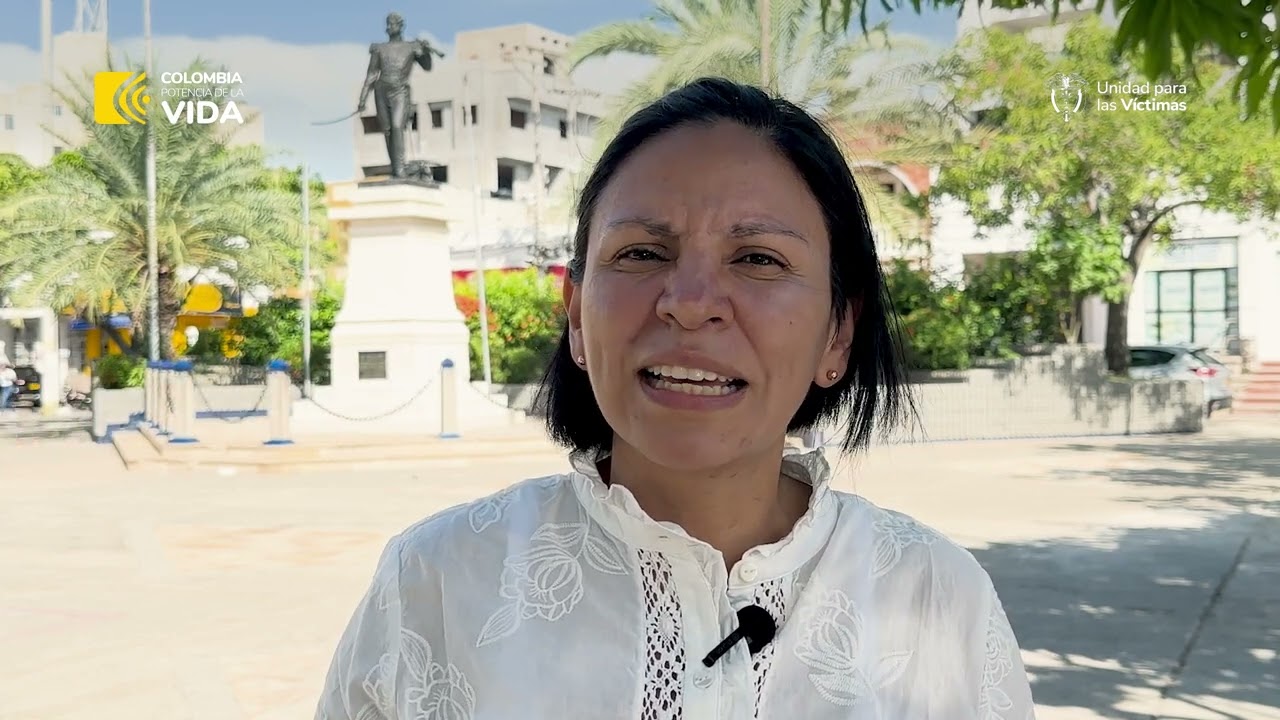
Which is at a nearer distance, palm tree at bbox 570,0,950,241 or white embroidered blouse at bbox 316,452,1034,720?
white embroidered blouse at bbox 316,452,1034,720

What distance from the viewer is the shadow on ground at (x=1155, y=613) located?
5.14m

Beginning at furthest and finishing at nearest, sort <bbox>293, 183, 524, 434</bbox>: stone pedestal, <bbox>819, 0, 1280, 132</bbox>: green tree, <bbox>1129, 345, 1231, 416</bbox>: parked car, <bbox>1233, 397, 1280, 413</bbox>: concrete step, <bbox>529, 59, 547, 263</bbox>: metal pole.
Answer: <bbox>529, 59, 547, 263</bbox>: metal pole < <bbox>1233, 397, 1280, 413</bbox>: concrete step < <bbox>1129, 345, 1231, 416</bbox>: parked car < <bbox>293, 183, 524, 434</bbox>: stone pedestal < <bbox>819, 0, 1280, 132</bbox>: green tree

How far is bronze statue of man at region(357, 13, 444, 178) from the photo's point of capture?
20.4m

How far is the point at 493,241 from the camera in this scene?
1704 inches

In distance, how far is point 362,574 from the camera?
26.5 ft

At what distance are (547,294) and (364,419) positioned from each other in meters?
10.2

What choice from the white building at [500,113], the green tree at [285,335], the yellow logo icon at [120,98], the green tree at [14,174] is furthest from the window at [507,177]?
the yellow logo icon at [120,98]

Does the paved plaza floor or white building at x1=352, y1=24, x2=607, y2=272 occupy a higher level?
white building at x1=352, y1=24, x2=607, y2=272

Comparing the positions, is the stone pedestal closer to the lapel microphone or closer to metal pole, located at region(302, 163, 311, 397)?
metal pole, located at region(302, 163, 311, 397)

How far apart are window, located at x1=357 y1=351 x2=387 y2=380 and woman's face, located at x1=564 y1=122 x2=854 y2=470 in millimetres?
18677

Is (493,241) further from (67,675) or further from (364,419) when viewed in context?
(67,675)

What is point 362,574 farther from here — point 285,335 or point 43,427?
point 285,335

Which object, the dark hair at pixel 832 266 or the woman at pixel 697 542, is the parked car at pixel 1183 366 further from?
the woman at pixel 697 542

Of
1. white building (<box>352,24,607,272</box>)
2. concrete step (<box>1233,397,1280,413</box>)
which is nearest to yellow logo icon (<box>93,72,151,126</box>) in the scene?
concrete step (<box>1233,397,1280,413</box>)
